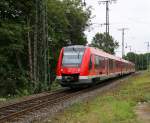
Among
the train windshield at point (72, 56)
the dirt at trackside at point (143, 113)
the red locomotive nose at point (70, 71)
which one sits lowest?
the dirt at trackside at point (143, 113)

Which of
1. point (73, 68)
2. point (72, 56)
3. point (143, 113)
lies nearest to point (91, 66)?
point (72, 56)

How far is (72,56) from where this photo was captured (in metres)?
31.5

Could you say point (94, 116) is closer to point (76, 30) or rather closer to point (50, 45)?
point (50, 45)

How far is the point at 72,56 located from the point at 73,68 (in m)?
1.11

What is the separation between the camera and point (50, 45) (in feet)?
173

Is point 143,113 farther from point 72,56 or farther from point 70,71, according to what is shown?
point 72,56

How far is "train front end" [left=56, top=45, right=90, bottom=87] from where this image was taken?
3045 cm

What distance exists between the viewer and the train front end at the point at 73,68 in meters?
30.5

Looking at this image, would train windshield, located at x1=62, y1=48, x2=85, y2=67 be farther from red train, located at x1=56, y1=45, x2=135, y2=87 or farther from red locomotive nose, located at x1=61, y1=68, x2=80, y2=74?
red locomotive nose, located at x1=61, y1=68, x2=80, y2=74

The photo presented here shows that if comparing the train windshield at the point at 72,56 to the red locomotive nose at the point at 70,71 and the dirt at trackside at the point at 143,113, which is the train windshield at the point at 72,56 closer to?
the red locomotive nose at the point at 70,71

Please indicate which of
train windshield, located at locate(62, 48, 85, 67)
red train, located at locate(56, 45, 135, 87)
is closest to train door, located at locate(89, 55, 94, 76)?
red train, located at locate(56, 45, 135, 87)

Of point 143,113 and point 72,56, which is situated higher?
point 72,56

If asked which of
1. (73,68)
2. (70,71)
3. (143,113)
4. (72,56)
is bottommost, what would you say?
(143,113)

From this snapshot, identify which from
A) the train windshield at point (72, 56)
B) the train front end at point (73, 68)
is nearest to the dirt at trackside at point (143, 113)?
the train front end at point (73, 68)
